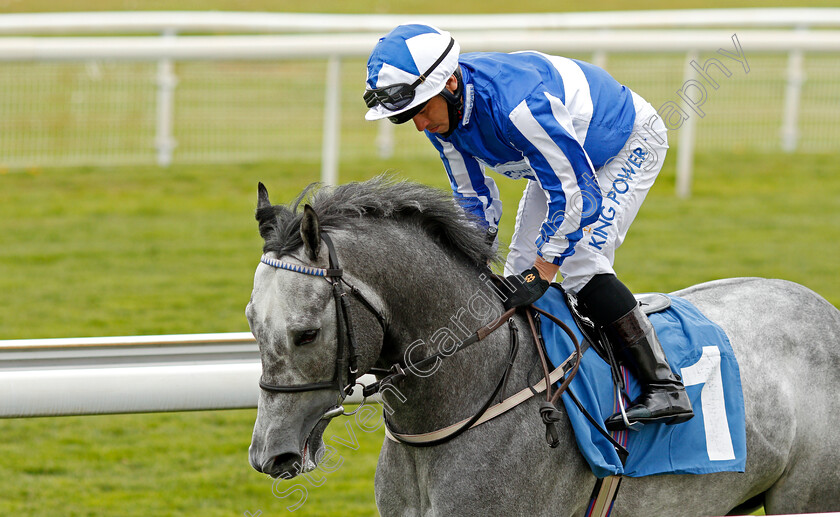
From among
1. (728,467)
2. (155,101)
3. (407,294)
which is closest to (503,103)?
(407,294)

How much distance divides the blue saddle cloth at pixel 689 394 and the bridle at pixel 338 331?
0.62 m

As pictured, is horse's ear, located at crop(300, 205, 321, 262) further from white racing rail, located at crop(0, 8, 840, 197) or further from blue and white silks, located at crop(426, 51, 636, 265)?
white racing rail, located at crop(0, 8, 840, 197)

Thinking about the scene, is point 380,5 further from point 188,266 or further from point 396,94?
point 396,94

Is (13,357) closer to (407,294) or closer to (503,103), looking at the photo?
(407,294)

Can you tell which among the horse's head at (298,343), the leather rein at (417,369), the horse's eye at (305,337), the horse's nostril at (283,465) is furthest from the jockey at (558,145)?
the horse's nostril at (283,465)

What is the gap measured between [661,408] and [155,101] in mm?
6462

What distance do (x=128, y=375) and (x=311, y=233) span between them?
3.52 feet

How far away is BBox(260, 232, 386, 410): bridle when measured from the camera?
7.22 feet

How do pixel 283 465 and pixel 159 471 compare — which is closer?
pixel 283 465

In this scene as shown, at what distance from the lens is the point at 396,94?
247 centimetres

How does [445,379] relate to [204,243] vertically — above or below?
above

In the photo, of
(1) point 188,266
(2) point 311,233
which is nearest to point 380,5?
(1) point 188,266

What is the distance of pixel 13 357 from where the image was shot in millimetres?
3121

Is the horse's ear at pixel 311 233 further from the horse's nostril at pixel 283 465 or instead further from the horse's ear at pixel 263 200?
the horse's nostril at pixel 283 465
